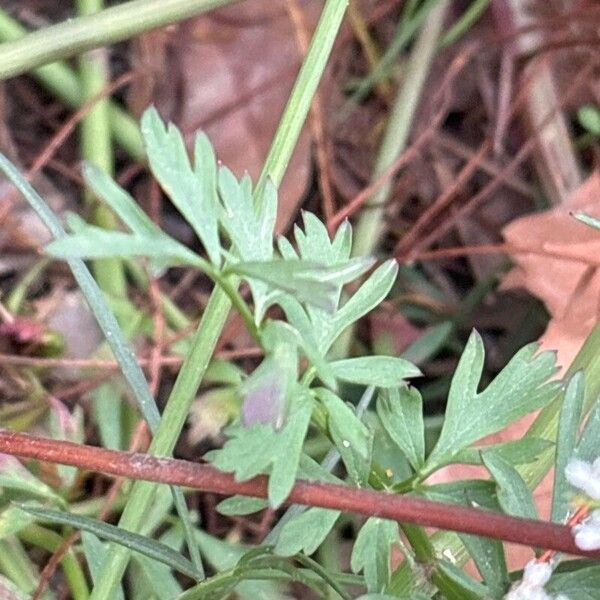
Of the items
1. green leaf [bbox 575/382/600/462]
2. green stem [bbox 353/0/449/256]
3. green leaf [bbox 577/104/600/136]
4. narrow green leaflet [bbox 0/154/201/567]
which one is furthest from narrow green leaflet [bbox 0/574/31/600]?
green leaf [bbox 577/104/600/136]

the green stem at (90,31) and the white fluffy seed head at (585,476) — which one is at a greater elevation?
the green stem at (90,31)

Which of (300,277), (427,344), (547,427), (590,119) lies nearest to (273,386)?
(300,277)

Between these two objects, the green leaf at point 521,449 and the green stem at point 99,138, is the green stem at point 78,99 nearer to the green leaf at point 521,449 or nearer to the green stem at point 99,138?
the green stem at point 99,138

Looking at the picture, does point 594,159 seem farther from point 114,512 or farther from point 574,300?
point 114,512

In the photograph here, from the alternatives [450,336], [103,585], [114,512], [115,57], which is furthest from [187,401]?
[115,57]

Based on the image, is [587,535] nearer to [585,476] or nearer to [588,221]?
[585,476]

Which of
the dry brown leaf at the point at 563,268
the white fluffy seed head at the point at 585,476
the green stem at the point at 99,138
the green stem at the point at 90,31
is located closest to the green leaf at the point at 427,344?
the dry brown leaf at the point at 563,268

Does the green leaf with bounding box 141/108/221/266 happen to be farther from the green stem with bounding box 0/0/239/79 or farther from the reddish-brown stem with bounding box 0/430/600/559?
the green stem with bounding box 0/0/239/79
